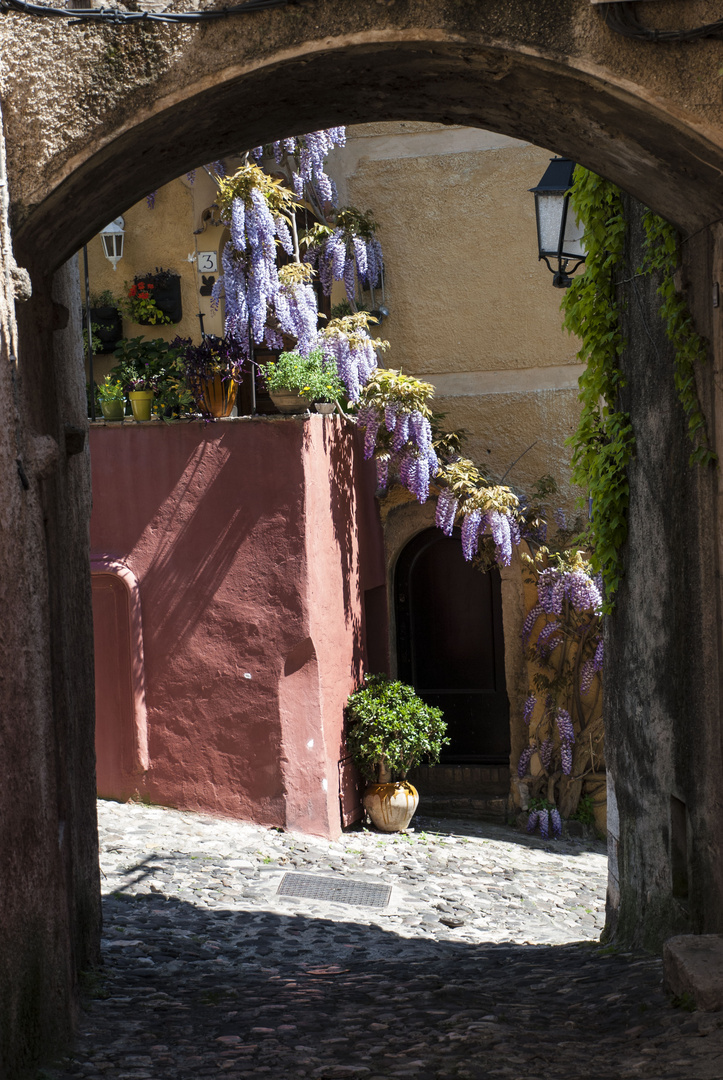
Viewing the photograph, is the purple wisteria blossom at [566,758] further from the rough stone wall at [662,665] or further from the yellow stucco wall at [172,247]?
the yellow stucco wall at [172,247]

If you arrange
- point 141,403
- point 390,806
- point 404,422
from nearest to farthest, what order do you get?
point 141,403 < point 390,806 < point 404,422

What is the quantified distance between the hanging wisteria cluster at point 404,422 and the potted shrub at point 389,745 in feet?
5.83

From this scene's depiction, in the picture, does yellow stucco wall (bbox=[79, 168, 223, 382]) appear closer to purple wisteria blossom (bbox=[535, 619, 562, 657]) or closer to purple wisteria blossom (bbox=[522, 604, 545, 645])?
purple wisteria blossom (bbox=[522, 604, 545, 645])

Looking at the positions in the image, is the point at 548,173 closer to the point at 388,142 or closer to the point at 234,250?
the point at 234,250

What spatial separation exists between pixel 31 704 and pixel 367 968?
8.71ft

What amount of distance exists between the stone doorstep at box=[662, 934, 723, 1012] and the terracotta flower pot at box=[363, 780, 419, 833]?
519 cm

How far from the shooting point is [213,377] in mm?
8266

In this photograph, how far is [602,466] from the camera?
5.16 m

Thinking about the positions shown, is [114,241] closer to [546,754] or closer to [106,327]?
[106,327]

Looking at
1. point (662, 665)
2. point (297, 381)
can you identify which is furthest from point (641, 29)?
point (297, 381)

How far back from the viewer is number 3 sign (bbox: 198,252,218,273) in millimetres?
9375

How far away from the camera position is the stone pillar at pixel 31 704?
3131 millimetres

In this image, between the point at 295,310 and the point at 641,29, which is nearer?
the point at 641,29

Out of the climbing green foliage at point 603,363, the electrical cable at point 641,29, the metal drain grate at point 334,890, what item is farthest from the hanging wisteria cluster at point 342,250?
the electrical cable at point 641,29
